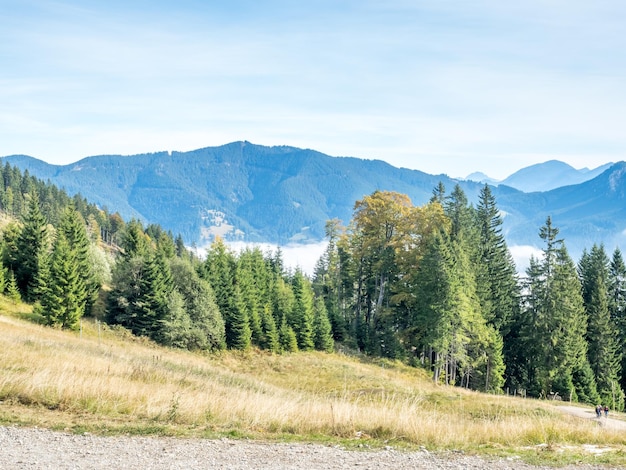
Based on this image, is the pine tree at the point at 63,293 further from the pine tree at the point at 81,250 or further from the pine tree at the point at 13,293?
the pine tree at the point at 13,293

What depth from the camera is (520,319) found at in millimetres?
57094

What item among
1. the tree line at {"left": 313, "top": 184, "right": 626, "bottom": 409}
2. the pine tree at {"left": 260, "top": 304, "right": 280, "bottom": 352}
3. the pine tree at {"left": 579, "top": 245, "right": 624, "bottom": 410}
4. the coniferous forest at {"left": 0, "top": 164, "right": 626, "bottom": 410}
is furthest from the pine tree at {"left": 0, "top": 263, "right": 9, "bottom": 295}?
the pine tree at {"left": 579, "top": 245, "right": 624, "bottom": 410}

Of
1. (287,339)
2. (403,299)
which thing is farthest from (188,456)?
(403,299)

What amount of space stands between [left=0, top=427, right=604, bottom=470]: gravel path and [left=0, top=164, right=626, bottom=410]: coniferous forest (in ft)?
111

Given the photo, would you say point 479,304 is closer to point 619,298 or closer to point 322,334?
point 322,334

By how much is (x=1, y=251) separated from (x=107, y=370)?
42.8m

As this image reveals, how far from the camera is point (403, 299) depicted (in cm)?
5138

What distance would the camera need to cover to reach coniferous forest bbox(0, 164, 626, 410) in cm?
4338

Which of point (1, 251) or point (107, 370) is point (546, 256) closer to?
point (107, 370)

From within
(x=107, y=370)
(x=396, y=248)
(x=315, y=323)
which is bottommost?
(x=315, y=323)

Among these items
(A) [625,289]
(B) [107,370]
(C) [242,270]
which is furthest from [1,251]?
(A) [625,289]

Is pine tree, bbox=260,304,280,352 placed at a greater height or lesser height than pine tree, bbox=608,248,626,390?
lesser

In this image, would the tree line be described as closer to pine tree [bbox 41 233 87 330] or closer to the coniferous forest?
the coniferous forest

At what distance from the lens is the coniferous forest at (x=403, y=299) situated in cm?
4338
